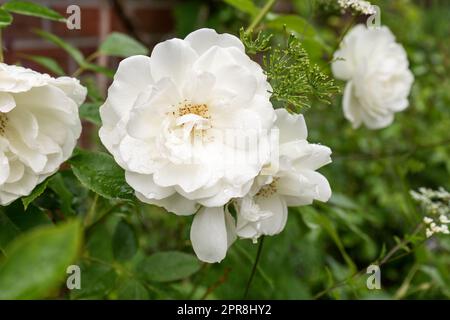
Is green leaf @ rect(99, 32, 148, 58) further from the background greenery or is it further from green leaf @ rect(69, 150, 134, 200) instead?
green leaf @ rect(69, 150, 134, 200)

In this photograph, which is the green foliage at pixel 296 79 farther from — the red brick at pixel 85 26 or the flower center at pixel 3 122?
the red brick at pixel 85 26

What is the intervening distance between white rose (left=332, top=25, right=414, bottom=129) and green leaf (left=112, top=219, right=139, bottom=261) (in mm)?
355

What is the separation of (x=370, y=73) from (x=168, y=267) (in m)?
0.41

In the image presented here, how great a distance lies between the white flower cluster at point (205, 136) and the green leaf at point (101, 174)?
46mm

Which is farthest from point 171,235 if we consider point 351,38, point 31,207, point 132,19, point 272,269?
point 31,207

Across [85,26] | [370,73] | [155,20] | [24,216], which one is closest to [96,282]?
[24,216]

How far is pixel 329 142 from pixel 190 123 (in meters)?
1.12

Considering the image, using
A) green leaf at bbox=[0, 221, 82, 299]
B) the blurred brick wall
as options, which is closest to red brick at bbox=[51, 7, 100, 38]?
the blurred brick wall

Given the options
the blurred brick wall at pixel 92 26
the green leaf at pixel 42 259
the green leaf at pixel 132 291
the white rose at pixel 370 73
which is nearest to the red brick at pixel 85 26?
the blurred brick wall at pixel 92 26

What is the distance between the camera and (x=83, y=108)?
738mm

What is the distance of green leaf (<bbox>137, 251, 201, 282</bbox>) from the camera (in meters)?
0.82

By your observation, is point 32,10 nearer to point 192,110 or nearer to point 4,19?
point 4,19
